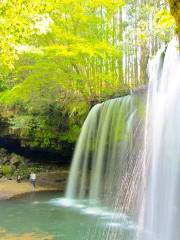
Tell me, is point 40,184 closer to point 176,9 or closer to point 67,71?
point 67,71

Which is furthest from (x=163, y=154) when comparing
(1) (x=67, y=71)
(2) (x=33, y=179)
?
(2) (x=33, y=179)

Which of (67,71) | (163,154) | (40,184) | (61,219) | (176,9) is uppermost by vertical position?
(67,71)

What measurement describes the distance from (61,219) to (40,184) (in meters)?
6.27

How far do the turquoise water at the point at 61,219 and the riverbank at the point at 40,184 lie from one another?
0.95m

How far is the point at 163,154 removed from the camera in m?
9.34

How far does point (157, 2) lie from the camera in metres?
15.5

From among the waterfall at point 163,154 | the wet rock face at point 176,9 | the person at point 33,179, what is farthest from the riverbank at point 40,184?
the wet rock face at point 176,9

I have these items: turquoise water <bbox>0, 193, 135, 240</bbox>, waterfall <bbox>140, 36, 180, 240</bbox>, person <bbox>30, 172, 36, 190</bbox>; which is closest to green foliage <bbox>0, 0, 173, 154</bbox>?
person <bbox>30, 172, 36, 190</bbox>

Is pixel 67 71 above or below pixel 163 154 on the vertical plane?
above

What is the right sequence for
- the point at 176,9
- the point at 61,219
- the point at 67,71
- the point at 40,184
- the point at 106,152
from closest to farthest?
the point at 176,9, the point at 61,219, the point at 67,71, the point at 106,152, the point at 40,184

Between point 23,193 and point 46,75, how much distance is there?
5063mm

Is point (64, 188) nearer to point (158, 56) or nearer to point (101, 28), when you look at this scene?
point (101, 28)

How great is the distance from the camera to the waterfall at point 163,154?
870cm

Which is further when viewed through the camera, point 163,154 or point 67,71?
point 67,71
